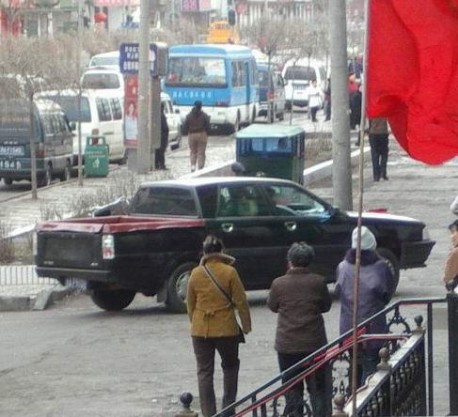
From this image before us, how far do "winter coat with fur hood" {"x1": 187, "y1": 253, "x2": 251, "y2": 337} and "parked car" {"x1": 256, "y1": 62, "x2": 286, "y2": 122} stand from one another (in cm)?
3987

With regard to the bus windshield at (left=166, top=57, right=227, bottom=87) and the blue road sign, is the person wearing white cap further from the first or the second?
the bus windshield at (left=166, top=57, right=227, bottom=87)

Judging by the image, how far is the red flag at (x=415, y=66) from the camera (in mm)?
6102

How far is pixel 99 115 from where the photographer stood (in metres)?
36.8

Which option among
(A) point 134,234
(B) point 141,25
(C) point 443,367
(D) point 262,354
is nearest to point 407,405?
(C) point 443,367

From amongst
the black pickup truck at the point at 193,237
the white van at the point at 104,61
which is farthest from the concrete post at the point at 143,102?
the white van at the point at 104,61

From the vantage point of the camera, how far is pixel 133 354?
15.1 m

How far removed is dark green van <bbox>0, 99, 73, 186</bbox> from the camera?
103ft

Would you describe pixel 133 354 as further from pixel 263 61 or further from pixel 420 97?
pixel 263 61

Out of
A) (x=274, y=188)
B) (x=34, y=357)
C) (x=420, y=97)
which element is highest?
(x=420, y=97)

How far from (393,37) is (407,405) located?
3063 mm

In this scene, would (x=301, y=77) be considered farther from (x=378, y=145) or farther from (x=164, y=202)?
(x=164, y=202)

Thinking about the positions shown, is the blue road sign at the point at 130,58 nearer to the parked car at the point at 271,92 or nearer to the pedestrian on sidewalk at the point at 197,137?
the pedestrian on sidewalk at the point at 197,137

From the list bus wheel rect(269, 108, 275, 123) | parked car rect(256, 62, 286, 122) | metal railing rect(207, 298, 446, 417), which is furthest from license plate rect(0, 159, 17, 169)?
metal railing rect(207, 298, 446, 417)

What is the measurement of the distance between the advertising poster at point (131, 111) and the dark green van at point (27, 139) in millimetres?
1353
